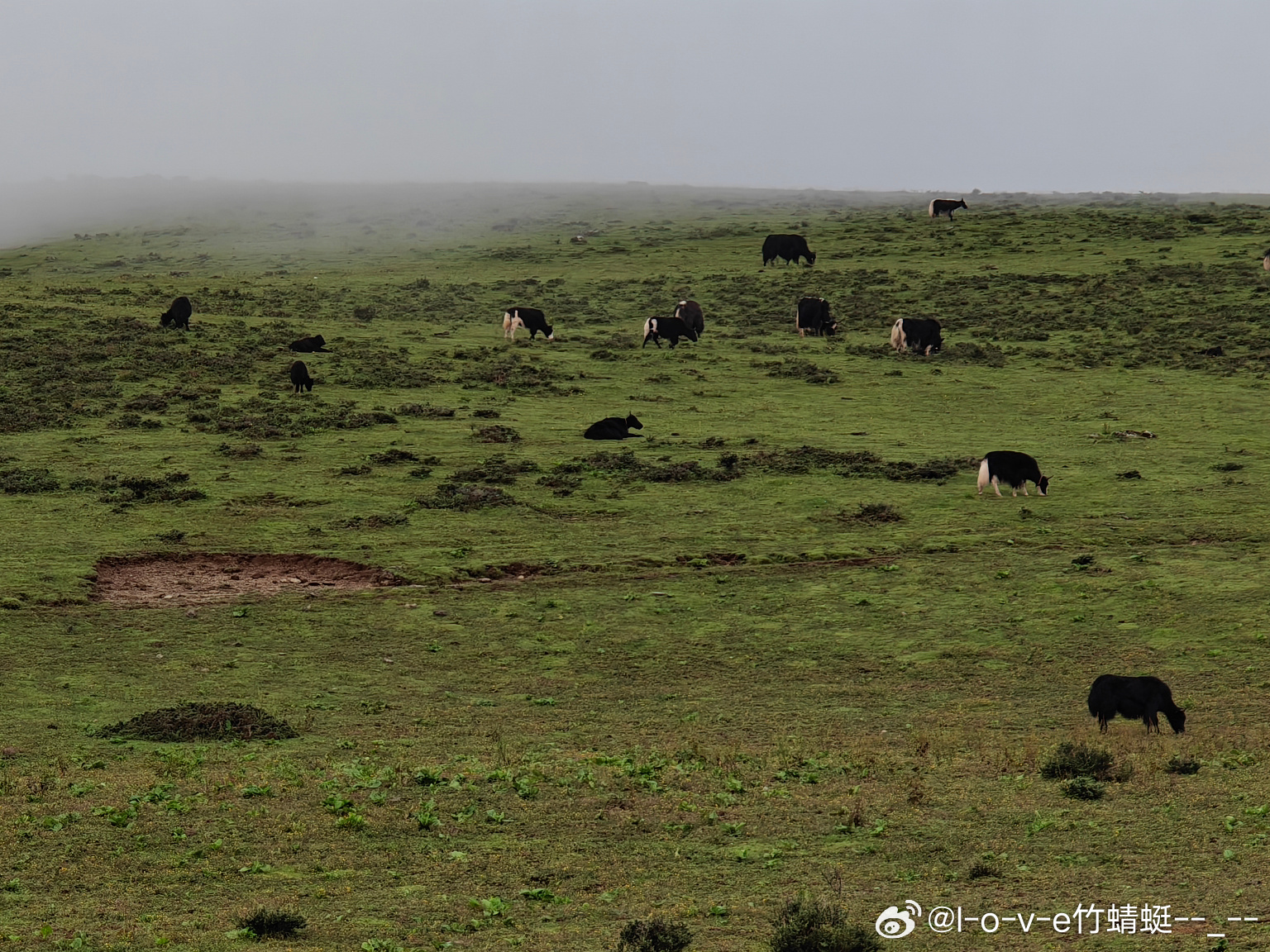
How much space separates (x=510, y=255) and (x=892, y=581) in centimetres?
5169

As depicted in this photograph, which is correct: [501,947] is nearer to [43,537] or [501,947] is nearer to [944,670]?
[944,670]

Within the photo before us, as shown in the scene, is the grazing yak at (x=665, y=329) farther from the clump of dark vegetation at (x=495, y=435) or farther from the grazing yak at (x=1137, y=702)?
the grazing yak at (x=1137, y=702)

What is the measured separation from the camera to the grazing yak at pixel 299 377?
1366 inches

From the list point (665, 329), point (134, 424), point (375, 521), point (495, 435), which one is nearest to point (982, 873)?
point (375, 521)

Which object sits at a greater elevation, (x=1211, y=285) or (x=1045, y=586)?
(x=1211, y=285)

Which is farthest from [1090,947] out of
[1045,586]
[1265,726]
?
[1045,586]

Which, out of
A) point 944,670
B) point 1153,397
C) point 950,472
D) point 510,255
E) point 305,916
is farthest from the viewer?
point 510,255

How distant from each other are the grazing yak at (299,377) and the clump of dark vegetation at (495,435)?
6.33m

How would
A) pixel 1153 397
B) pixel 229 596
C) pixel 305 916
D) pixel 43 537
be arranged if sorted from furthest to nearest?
pixel 1153 397 → pixel 43 537 → pixel 229 596 → pixel 305 916

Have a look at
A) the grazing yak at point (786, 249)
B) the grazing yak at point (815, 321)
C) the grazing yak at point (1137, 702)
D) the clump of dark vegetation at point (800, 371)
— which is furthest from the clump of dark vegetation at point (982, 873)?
the grazing yak at point (786, 249)

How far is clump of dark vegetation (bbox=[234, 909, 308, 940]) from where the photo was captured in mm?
8695

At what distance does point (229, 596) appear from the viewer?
19.8 metres

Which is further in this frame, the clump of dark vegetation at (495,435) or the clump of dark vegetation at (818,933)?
the clump of dark vegetation at (495,435)

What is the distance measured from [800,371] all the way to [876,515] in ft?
50.5
